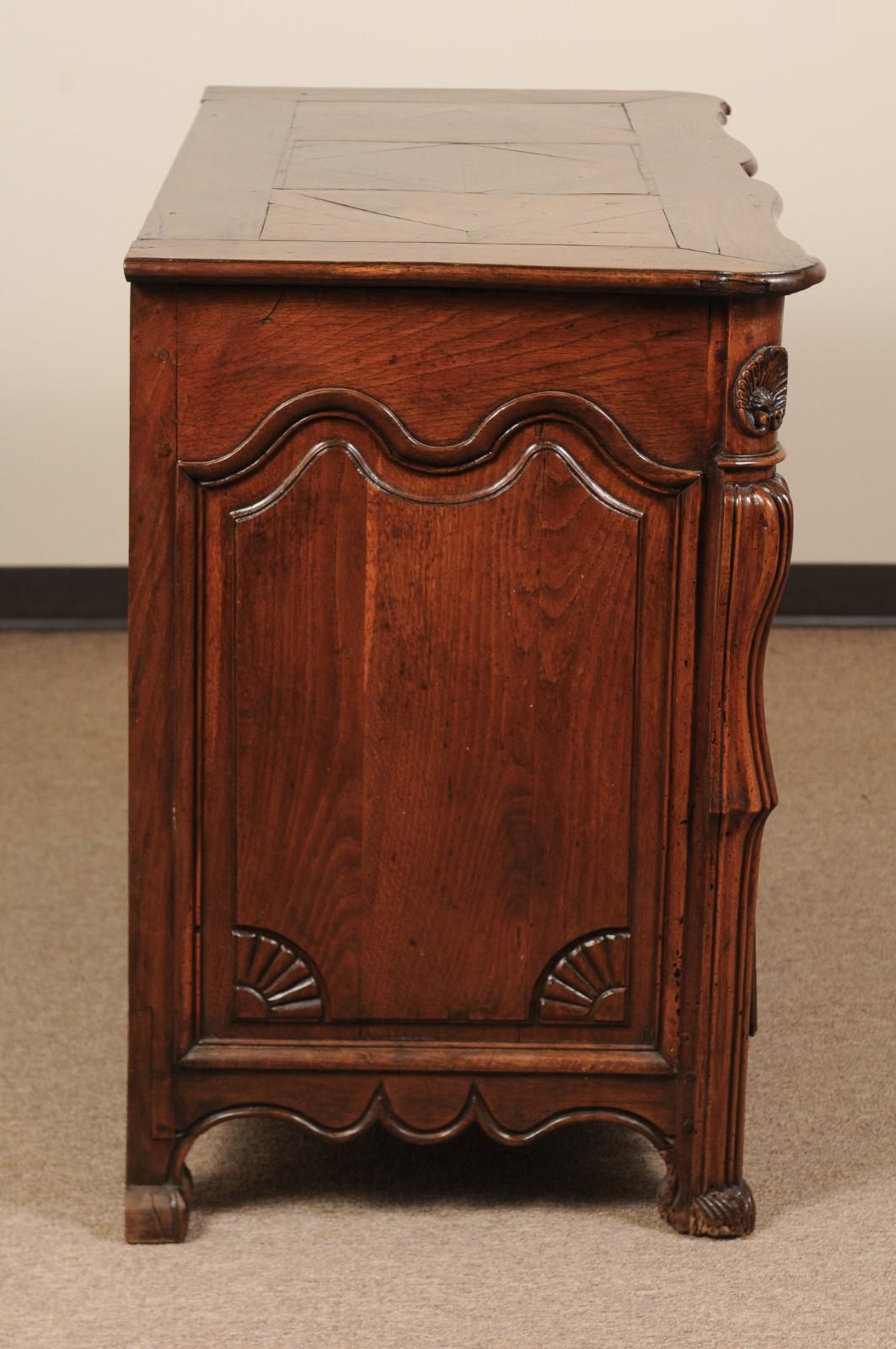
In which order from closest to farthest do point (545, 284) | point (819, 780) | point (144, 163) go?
point (545, 284) < point (819, 780) < point (144, 163)

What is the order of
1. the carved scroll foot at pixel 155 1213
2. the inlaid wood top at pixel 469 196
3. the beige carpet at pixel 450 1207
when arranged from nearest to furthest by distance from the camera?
the inlaid wood top at pixel 469 196 → the beige carpet at pixel 450 1207 → the carved scroll foot at pixel 155 1213

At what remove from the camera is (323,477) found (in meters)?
1.70

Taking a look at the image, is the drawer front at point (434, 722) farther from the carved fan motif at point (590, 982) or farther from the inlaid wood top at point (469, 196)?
the inlaid wood top at point (469, 196)

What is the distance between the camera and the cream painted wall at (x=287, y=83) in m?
3.54

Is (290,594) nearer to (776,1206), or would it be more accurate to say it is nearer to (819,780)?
(776,1206)

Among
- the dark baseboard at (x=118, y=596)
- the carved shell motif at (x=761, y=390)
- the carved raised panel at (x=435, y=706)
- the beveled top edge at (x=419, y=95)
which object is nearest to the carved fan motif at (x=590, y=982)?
the carved raised panel at (x=435, y=706)

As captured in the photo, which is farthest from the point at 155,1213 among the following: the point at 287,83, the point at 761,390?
the point at 287,83

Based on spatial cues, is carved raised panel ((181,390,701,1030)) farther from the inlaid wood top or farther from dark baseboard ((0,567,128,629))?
dark baseboard ((0,567,128,629))

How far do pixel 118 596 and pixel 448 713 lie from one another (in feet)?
6.93

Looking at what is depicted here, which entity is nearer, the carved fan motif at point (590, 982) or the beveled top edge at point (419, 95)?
the carved fan motif at point (590, 982)

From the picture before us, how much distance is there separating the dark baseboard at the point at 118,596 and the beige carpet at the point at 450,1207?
1122 mm

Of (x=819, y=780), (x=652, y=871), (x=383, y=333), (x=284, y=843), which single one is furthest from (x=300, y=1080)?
(x=819, y=780)

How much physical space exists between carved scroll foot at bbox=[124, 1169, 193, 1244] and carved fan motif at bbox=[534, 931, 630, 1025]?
0.40m

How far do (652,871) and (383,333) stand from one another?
562 mm
